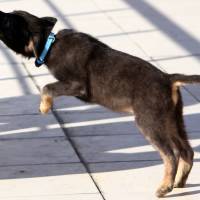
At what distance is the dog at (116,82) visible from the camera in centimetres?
786

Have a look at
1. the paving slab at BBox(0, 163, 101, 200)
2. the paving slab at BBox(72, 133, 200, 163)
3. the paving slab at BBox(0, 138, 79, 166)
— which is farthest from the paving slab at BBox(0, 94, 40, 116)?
the paving slab at BBox(0, 163, 101, 200)

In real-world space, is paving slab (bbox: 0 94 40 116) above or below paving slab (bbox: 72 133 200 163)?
below

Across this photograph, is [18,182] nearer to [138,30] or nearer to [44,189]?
[44,189]

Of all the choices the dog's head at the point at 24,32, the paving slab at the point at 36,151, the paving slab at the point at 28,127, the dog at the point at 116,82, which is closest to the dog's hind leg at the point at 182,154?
the dog at the point at 116,82

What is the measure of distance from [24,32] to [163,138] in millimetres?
1617

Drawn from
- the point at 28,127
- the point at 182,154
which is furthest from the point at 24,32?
the point at 182,154

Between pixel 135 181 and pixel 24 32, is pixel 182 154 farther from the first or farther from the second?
pixel 24 32

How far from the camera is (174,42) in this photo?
13.2 m

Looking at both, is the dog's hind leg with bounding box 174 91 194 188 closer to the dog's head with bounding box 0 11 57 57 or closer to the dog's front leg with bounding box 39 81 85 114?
the dog's front leg with bounding box 39 81 85 114

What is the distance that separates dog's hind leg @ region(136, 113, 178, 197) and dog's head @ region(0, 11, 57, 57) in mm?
1192

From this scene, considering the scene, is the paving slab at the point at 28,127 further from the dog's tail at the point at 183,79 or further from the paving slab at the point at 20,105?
the dog's tail at the point at 183,79

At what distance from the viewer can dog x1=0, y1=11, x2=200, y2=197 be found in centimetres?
786

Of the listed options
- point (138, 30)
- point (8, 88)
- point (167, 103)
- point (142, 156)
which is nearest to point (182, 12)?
point (138, 30)

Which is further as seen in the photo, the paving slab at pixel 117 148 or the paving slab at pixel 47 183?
the paving slab at pixel 117 148
